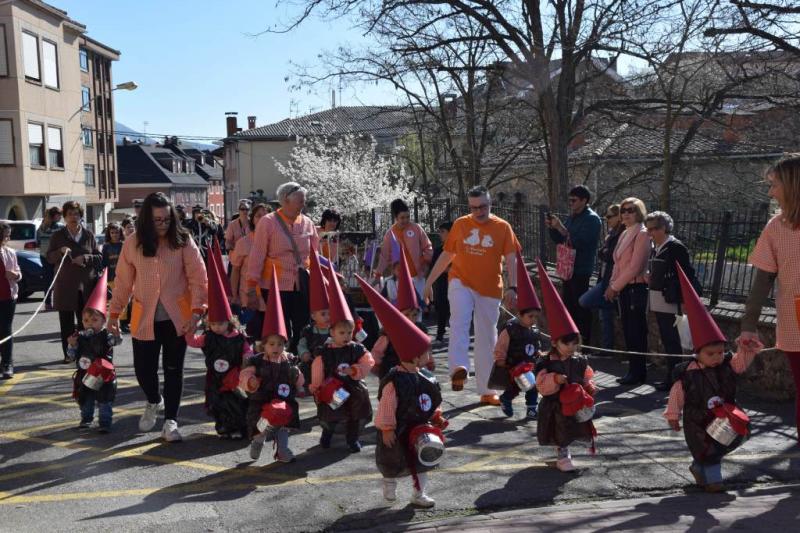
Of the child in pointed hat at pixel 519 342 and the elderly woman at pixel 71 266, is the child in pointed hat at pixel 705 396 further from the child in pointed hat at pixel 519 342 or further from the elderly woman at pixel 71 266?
the elderly woman at pixel 71 266

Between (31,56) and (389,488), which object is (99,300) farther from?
(31,56)

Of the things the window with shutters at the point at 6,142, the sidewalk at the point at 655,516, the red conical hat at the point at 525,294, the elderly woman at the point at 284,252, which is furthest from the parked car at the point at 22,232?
the sidewalk at the point at 655,516

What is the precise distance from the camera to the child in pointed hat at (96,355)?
7.12 metres

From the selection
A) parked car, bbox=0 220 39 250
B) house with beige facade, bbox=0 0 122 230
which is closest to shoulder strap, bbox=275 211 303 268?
parked car, bbox=0 220 39 250

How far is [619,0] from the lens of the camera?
15375 mm

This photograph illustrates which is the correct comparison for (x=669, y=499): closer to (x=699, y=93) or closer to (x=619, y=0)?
(x=619, y=0)

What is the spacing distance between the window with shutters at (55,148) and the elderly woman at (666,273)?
34.2m

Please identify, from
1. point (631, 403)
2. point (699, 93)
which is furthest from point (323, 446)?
point (699, 93)

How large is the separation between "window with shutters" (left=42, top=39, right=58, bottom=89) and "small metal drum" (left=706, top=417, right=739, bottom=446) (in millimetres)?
36931

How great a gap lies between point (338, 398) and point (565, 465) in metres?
1.59

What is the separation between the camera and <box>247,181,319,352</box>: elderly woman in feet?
27.1

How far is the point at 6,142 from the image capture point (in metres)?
34.9

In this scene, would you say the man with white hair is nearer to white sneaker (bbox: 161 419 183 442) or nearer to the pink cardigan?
the pink cardigan

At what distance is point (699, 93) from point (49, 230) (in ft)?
40.6
